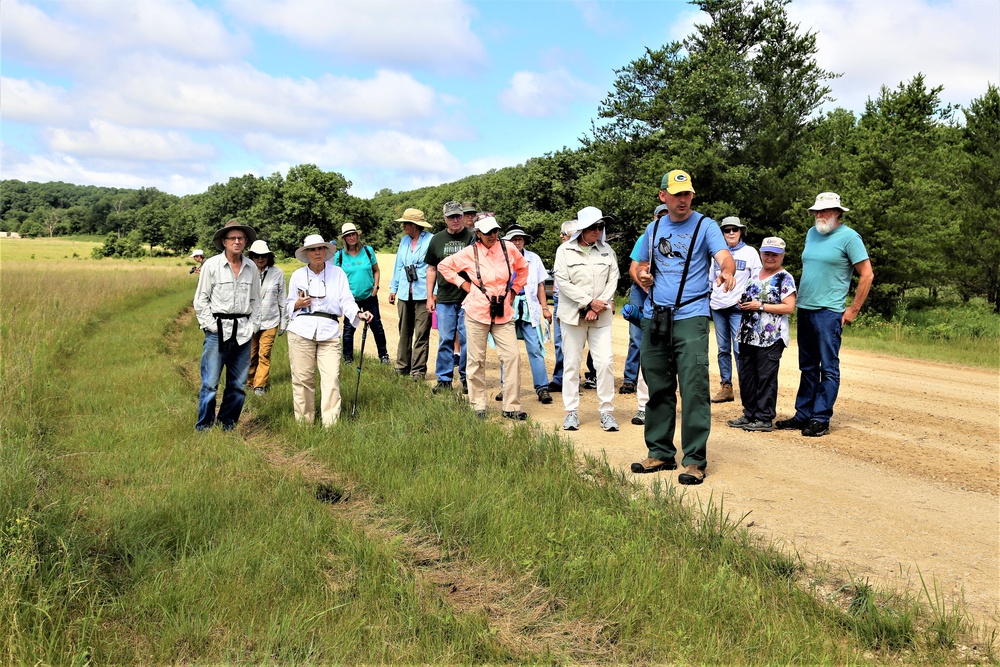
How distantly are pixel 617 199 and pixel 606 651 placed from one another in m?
22.8

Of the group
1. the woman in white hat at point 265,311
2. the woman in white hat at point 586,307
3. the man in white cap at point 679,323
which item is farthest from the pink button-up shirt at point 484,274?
the woman in white hat at point 265,311

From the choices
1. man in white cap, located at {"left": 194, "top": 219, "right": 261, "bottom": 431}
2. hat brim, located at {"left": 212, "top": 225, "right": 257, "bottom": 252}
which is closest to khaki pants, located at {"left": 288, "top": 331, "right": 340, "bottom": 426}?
man in white cap, located at {"left": 194, "top": 219, "right": 261, "bottom": 431}

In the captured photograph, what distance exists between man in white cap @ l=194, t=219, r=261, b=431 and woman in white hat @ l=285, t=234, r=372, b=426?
17.8 inches

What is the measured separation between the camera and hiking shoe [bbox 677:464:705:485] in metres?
5.53

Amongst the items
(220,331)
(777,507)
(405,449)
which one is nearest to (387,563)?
(405,449)

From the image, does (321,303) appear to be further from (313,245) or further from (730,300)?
(730,300)

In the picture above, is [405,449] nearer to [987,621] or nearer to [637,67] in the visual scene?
[987,621]

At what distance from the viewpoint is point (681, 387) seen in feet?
19.2

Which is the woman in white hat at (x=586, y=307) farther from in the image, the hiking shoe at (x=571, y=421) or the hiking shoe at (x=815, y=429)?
the hiking shoe at (x=815, y=429)

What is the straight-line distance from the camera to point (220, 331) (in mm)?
6945

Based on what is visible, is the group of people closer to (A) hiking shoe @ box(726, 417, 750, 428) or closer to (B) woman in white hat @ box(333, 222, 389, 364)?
(A) hiking shoe @ box(726, 417, 750, 428)

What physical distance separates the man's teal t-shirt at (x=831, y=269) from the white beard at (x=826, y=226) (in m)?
0.04

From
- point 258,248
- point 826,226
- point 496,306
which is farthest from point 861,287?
point 258,248

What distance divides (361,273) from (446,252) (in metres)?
2.34
